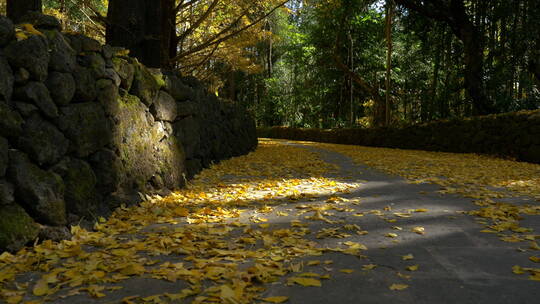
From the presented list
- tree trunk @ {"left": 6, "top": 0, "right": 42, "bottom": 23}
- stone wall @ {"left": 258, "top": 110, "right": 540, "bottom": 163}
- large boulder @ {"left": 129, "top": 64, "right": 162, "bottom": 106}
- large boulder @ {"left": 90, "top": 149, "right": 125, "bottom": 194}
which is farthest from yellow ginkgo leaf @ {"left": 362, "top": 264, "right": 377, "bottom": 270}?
stone wall @ {"left": 258, "top": 110, "right": 540, "bottom": 163}

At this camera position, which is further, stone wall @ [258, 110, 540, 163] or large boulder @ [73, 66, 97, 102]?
stone wall @ [258, 110, 540, 163]

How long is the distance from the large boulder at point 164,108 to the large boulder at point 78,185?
1736mm

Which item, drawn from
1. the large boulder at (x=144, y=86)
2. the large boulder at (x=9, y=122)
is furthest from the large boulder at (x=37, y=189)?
the large boulder at (x=144, y=86)

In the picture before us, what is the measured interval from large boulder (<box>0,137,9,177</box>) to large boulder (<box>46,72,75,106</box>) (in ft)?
2.23

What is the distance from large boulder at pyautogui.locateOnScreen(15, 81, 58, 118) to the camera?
3.04m

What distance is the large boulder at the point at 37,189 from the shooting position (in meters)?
2.86

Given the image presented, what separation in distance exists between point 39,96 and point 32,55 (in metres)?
0.32

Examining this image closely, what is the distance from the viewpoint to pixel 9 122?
286 centimetres

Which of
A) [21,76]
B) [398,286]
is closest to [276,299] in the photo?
[398,286]

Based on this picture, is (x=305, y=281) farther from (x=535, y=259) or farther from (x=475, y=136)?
(x=475, y=136)

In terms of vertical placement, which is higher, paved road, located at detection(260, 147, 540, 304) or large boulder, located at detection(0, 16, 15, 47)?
large boulder, located at detection(0, 16, 15, 47)

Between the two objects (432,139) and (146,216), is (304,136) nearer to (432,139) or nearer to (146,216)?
(432,139)

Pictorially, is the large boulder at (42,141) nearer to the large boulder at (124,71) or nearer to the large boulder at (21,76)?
the large boulder at (21,76)

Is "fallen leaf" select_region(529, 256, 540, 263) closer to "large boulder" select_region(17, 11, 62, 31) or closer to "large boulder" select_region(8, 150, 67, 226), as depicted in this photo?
"large boulder" select_region(8, 150, 67, 226)
